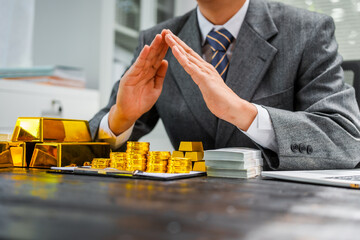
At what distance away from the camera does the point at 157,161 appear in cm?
82

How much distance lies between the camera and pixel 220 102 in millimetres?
992

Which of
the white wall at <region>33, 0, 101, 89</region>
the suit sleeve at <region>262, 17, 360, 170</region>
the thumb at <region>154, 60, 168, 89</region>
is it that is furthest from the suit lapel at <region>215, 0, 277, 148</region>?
the white wall at <region>33, 0, 101, 89</region>

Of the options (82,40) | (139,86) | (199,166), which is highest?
(82,40)

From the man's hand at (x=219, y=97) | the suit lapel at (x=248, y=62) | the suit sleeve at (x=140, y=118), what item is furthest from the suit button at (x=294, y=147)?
the suit sleeve at (x=140, y=118)

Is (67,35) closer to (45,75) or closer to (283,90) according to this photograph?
(45,75)

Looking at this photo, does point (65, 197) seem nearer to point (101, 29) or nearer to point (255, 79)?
point (255, 79)

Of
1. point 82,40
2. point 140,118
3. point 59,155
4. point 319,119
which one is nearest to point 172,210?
point 59,155

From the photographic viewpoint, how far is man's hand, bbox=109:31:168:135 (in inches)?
44.5

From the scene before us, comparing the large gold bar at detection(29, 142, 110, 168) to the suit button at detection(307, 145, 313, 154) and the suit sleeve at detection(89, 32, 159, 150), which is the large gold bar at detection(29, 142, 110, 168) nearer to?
the suit sleeve at detection(89, 32, 159, 150)

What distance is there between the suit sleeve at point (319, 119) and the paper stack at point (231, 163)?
0.13 meters

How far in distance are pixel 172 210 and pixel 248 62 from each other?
0.92 metres

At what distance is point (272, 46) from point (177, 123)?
0.45 metres

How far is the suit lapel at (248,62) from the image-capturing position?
4.19ft

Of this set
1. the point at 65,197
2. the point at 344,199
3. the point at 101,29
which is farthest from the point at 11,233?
the point at 101,29
